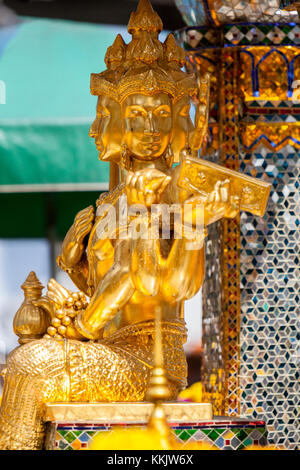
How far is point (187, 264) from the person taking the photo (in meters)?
3.82

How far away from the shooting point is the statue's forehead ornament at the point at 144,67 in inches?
159

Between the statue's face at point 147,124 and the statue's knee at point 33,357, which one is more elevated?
the statue's face at point 147,124

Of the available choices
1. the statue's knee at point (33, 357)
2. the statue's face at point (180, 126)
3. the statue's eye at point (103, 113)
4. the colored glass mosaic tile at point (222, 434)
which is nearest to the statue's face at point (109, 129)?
the statue's eye at point (103, 113)

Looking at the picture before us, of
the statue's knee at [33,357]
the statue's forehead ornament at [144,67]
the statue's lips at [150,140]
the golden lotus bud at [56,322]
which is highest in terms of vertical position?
the statue's forehead ornament at [144,67]

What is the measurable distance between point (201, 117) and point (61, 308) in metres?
0.98

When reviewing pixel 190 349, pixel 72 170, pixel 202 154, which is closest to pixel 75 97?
pixel 72 170

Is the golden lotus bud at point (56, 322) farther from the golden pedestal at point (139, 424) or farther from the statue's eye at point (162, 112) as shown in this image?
the statue's eye at point (162, 112)

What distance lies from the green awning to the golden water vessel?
3172mm

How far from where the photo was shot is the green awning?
7422mm

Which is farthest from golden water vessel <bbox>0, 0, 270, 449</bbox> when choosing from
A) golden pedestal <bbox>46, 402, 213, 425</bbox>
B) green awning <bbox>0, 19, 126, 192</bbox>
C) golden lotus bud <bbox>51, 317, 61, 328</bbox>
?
green awning <bbox>0, 19, 126, 192</bbox>

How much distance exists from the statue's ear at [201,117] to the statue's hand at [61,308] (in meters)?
0.79

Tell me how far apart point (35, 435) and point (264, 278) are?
54.9 inches

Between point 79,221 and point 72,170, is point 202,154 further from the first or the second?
point 72,170

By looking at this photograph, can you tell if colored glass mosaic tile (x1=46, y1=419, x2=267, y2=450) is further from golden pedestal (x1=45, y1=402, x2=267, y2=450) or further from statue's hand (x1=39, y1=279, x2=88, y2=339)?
statue's hand (x1=39, y1=279, x2=88, y2=339)
